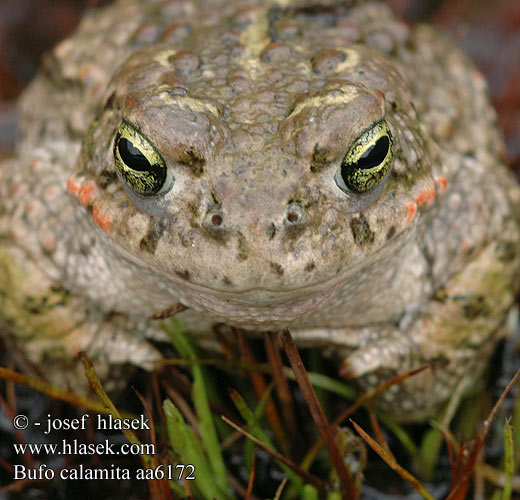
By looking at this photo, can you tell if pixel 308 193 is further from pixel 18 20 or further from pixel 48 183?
pixel 18 20

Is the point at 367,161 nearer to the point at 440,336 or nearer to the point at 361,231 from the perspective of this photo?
the point at 361,231

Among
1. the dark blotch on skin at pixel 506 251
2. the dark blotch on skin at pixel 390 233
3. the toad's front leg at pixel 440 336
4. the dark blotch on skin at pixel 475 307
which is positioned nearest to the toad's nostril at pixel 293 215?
the dark blotch on skin at pixel 390 233

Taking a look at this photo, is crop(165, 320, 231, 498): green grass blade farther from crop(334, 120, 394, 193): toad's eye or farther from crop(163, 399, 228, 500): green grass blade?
crop(334, 120, 394, 193): toad's eye

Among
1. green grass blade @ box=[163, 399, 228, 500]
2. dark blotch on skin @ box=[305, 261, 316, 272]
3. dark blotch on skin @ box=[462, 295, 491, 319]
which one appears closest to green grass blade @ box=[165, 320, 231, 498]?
green grass blade @ box=[163, 399, 228, 500]

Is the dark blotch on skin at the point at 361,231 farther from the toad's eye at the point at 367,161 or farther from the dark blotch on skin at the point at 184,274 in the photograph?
the dark blotch on skin at the point at 184,274

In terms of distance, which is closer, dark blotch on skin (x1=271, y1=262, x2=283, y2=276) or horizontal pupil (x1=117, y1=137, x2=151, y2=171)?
dark blotch on skin (x1=271, y1=262, x2=283, y2=276)

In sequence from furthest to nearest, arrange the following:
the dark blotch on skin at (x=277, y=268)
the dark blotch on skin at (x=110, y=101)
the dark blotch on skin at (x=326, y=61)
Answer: the dark blotch on skin at (x=110, y=101)
the dark blotch on skin at (x=326, y=61)
the dark blotch on skin at (x=277, y=268)

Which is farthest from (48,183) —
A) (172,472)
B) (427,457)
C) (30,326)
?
(427,457)

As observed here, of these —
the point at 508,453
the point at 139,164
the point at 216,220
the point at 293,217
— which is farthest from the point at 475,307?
the point at 139,164
